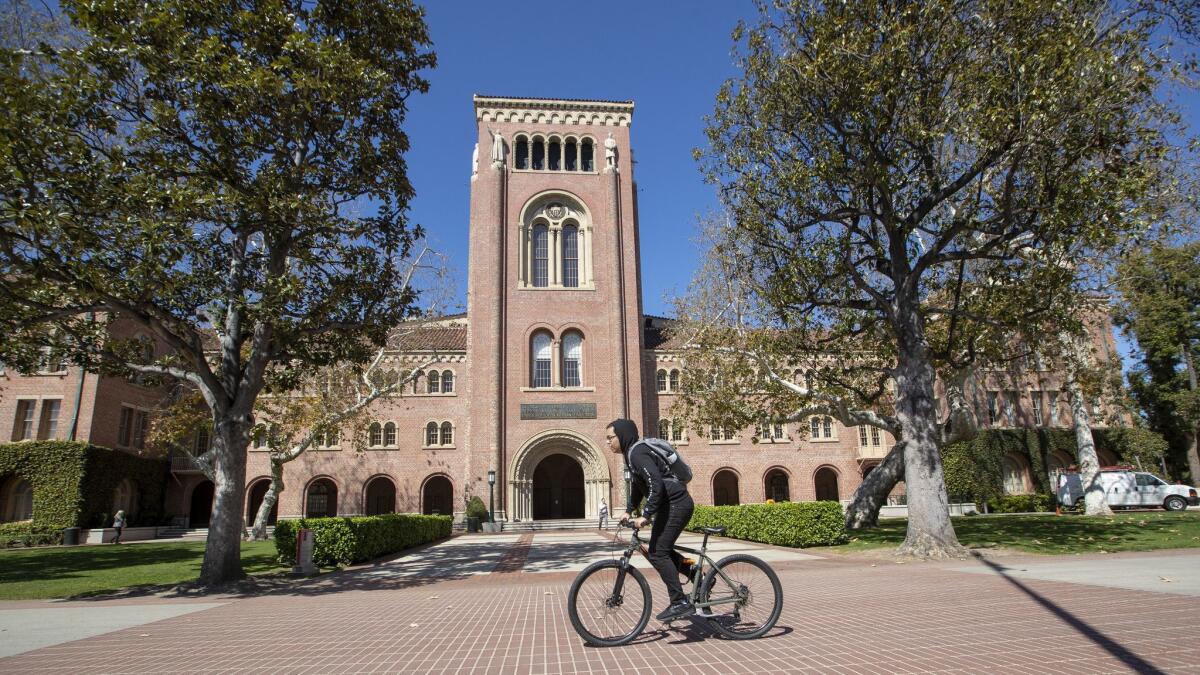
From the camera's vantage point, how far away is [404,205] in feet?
41.3

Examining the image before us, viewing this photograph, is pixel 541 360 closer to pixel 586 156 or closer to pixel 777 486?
pixel 586 156

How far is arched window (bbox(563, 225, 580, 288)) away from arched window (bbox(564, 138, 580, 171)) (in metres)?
3.54

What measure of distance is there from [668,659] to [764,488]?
32.8 meters

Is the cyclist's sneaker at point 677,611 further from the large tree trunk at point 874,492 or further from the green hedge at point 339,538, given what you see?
the large tree trunk at point 874,492

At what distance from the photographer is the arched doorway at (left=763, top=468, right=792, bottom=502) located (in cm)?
3709

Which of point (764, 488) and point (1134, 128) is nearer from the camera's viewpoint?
point (1134, 128)

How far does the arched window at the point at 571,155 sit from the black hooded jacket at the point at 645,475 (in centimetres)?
3206

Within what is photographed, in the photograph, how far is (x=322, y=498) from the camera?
34.6 m

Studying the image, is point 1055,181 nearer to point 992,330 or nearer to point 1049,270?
point 1049,270

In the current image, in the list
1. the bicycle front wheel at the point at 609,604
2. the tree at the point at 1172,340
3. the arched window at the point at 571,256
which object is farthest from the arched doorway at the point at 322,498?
the tree at the point at 1172,340

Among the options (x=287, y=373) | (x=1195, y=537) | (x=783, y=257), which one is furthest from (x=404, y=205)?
(x=1195, y=537)

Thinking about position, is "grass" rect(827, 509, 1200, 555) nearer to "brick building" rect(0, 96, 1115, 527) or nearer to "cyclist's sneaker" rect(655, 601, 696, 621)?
"cyclist's sneaker" rect(655, 601, 696, 621)

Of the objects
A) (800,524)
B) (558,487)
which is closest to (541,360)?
(558,487)

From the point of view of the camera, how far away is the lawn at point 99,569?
11375 mm
